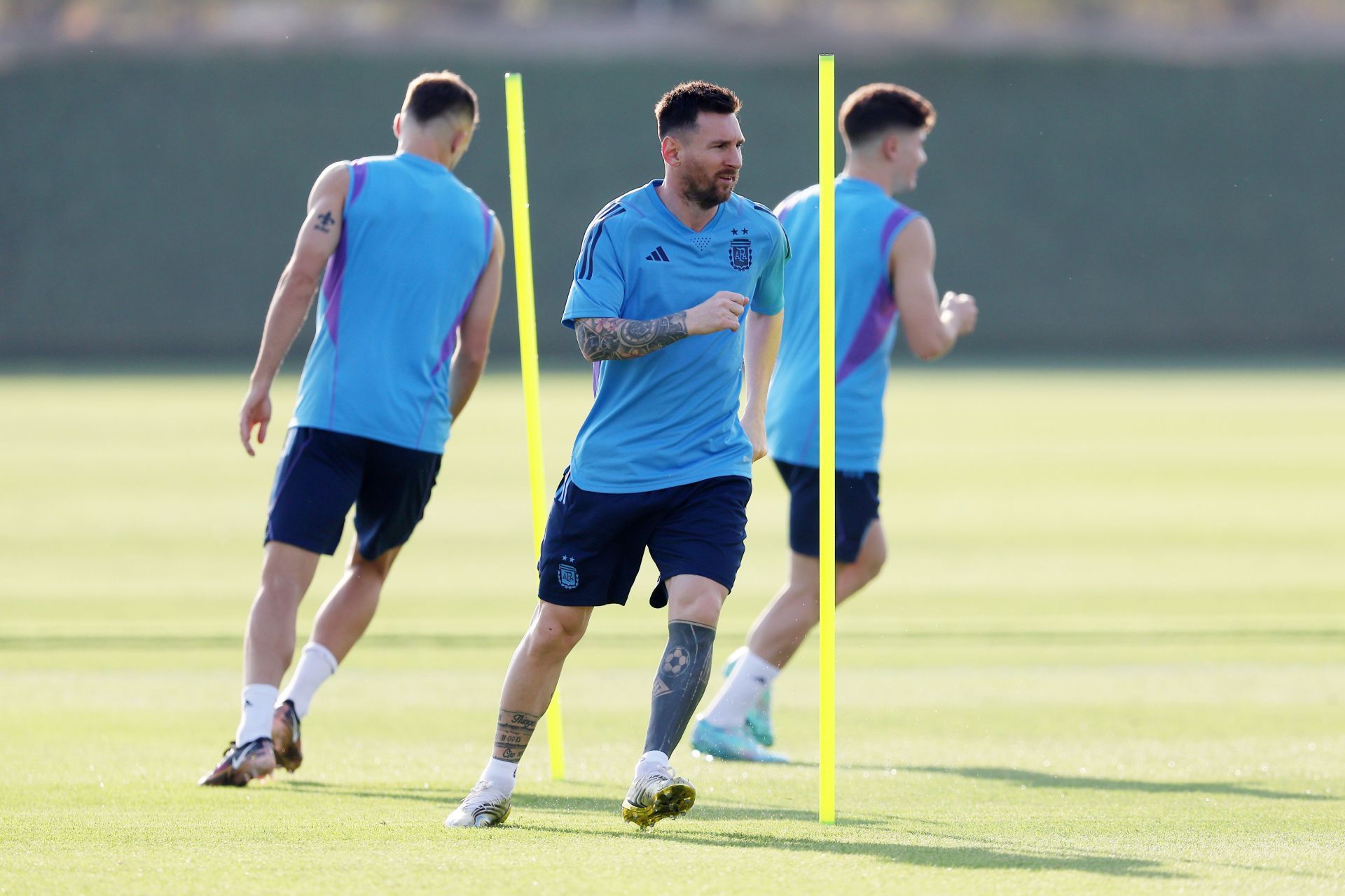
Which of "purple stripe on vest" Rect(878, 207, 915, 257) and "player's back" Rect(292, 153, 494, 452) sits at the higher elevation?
"purple stripe on vest" Rect(878, 207, 915, 257)

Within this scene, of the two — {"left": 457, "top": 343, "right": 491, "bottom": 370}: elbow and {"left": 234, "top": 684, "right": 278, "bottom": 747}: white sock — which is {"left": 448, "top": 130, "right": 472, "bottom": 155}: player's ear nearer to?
{"left": 457, "top": 343, "right": 491, "bottom": 370}: elbow

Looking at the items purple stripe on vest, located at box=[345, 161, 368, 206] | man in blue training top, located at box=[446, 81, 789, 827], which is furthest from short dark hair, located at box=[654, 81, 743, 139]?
purple stripe on vest, located at box=[345, 161, 368, 206]

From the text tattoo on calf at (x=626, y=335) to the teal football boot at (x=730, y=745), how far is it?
204cm

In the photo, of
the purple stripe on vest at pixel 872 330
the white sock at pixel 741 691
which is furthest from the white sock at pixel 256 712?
the purple stripe on vest at pixel 872 330

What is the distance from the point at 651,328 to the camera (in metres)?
4.56

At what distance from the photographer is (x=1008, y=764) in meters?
6.06

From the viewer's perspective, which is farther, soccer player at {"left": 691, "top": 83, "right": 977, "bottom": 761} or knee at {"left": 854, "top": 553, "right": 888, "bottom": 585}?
knee at {"left": 854, "top": 553, "right": 888, "bottom": 585}

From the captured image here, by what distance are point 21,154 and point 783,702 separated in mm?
33320

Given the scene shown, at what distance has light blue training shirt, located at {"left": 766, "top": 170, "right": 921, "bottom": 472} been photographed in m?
6.60

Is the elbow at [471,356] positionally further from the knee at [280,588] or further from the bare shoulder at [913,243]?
the bare shoulder at [913,243]

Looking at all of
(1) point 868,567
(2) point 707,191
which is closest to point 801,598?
(1) point 868,567

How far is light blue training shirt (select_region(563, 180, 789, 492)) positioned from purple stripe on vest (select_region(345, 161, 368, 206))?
4.15ft

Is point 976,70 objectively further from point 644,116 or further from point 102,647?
point 102,647

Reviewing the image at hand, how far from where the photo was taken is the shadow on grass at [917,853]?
4195 mm
